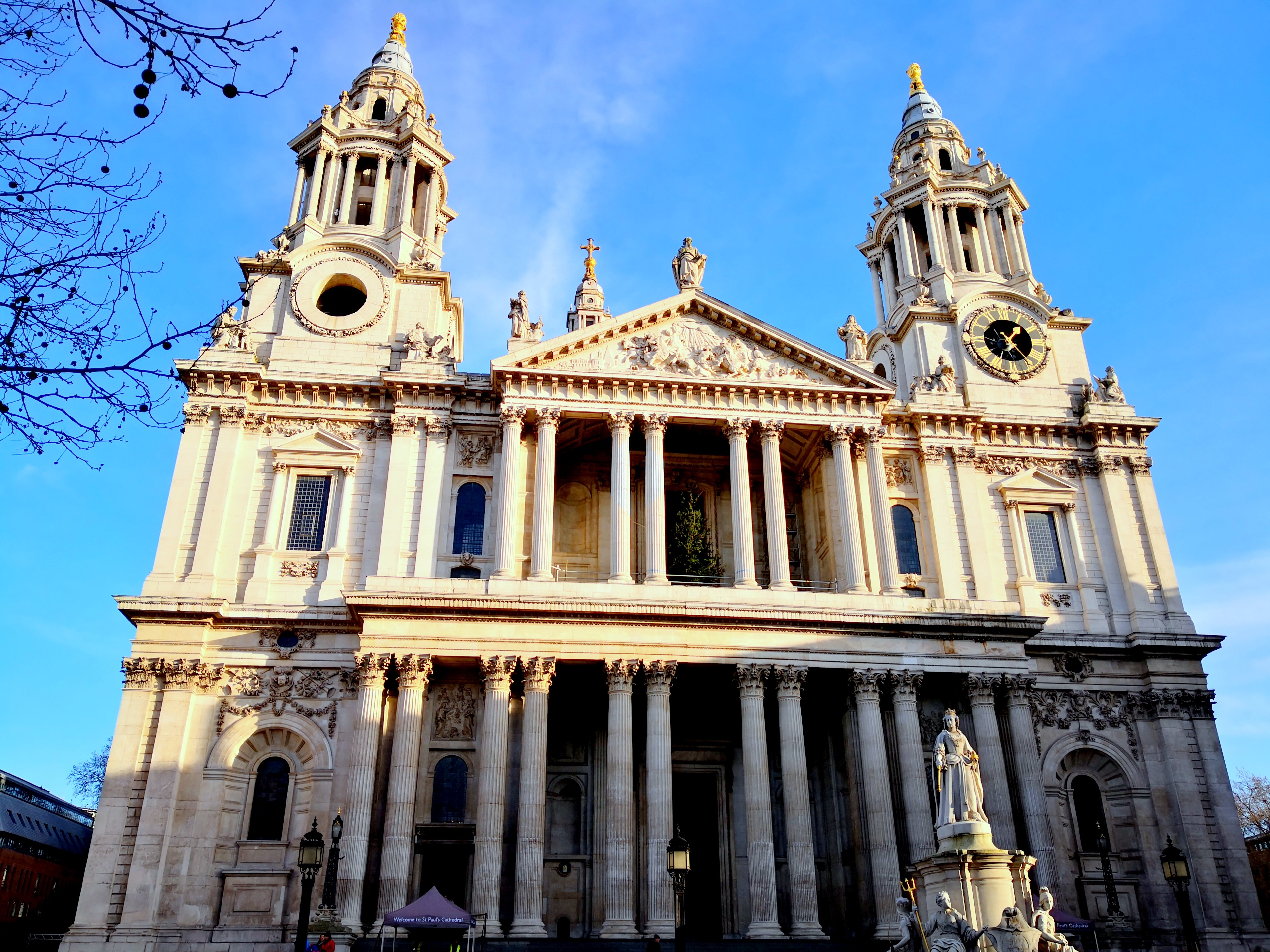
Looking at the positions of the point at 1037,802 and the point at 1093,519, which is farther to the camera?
the point at 1093,519

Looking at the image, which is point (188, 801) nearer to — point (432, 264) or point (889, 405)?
point (432, 264)

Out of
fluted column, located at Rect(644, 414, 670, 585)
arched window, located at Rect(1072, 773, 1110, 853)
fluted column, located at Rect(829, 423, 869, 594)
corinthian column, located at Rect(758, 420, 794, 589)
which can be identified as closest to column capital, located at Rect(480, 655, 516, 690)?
fluted column, located at Rect(644, 414, 670, 585)

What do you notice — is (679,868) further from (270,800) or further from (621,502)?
(270,800)

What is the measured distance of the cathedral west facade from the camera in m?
29.8

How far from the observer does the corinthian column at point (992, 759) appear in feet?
101

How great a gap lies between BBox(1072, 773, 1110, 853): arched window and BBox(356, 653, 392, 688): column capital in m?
22.9

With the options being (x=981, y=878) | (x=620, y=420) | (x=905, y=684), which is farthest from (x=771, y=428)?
(x=981, y=878)

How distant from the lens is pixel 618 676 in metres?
31.0

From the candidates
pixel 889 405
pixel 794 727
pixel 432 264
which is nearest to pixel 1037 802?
pixel 794 727

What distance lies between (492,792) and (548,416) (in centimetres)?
1260

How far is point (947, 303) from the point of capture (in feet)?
143

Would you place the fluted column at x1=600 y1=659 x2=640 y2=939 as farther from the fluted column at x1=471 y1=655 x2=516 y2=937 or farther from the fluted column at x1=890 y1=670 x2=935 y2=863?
the fluted column at x1=890 y1=670 x2=935 y2=863

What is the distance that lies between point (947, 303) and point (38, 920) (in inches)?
2178

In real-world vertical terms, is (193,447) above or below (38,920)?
above
